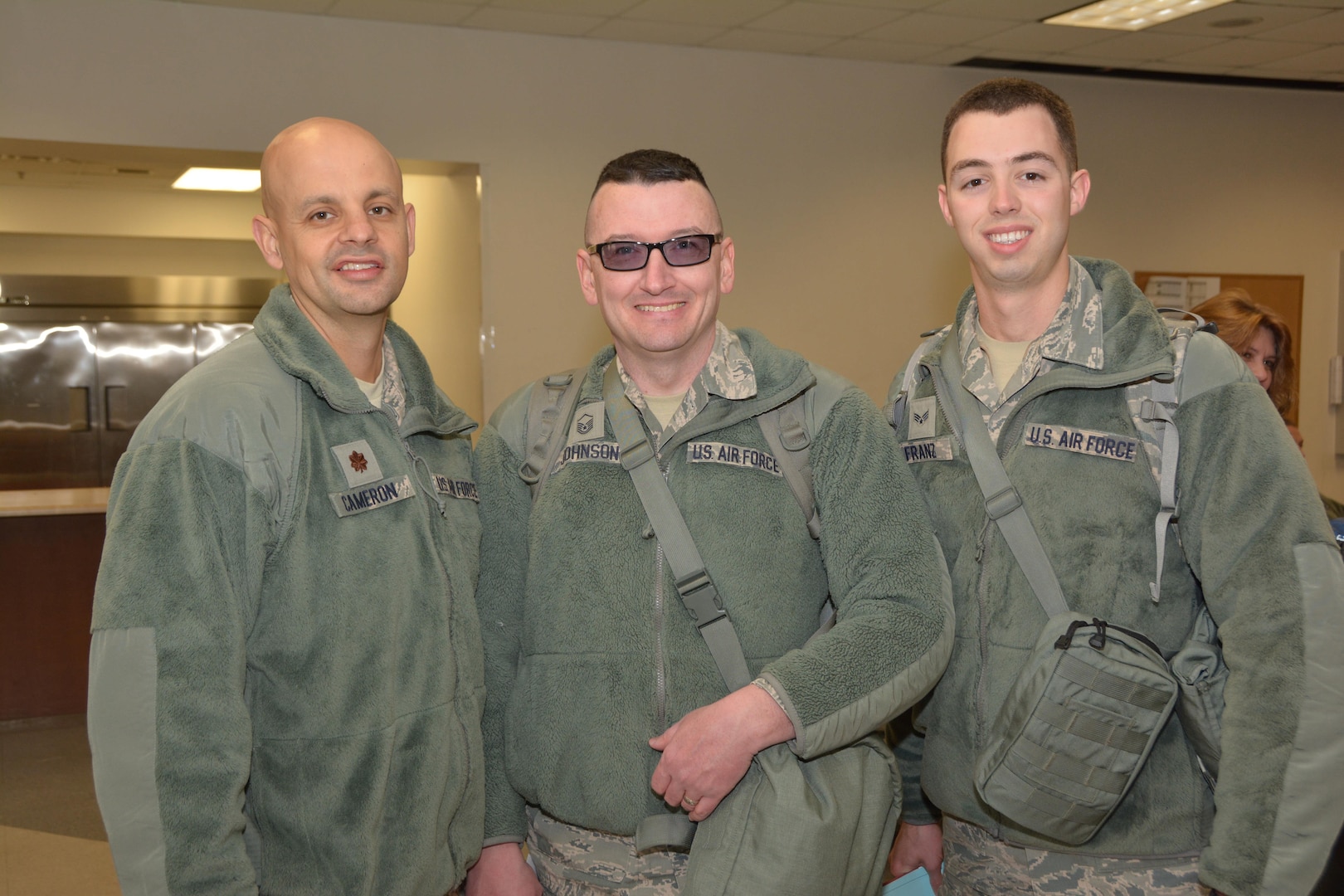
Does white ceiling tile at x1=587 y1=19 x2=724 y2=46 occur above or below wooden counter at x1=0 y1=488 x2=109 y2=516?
above

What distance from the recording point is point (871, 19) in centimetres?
605

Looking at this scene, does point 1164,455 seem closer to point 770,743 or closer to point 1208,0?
point 770,743

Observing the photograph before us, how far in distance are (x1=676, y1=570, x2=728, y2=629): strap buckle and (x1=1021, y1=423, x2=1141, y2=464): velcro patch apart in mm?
632

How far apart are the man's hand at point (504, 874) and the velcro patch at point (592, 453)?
2.28 feet

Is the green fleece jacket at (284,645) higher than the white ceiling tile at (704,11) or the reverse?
the reverse

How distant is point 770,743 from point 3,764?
4.97m

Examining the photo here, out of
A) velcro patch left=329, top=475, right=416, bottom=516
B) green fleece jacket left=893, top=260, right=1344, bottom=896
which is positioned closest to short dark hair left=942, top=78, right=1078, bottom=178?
green fleece jacket left=893, top=260, right=1344, bottom=896

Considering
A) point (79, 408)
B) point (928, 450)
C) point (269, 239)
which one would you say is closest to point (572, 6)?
point (269, 239)

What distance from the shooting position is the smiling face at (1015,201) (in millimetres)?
1975

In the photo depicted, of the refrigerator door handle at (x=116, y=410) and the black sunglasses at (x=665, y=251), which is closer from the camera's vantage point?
the black sunglasses at (x=665, y=251)

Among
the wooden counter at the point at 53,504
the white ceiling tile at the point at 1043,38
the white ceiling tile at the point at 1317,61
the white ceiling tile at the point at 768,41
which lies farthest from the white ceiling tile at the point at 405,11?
the white ceiling tile at the point at 1317,61

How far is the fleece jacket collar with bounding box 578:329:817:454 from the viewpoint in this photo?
1868 millimetres

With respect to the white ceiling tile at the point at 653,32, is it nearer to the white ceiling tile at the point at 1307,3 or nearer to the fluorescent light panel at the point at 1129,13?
the fluorescent light panel at the point at 1129,13

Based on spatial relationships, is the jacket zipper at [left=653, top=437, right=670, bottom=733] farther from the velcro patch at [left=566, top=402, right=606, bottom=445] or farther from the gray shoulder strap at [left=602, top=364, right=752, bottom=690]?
the velcro patch at [left=566, top=402, right=606, bottom=445]
